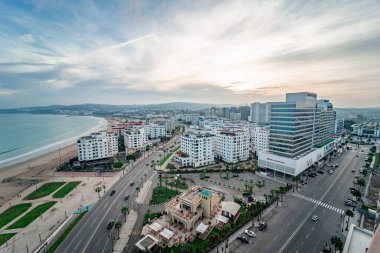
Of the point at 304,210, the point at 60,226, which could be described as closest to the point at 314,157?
the point at 304,210

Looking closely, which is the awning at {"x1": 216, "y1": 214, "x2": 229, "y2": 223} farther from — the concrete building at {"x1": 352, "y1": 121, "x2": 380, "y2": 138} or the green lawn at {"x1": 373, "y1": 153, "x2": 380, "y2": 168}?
the concrete building at {"x1": 352, "y1": 121, "x2": 380, "y2": 138}

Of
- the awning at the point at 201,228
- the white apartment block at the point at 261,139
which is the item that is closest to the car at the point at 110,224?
the awning at the point at 201,228

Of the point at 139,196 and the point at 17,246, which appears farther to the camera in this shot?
the point at 139,196

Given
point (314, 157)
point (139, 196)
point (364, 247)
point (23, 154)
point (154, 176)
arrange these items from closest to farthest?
point (364, 247)
point (139, 196)
point (154, 176)
point (314, 157)
point (23, 154)

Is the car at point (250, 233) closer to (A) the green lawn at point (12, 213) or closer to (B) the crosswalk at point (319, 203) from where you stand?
(B) the crosswalk at point (319, 203)

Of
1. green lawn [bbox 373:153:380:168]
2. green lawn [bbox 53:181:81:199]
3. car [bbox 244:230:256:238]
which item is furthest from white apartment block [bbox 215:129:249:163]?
→ green lawn [bbox 53:181:81:199]

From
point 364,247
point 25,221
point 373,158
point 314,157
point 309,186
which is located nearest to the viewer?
point 364,247

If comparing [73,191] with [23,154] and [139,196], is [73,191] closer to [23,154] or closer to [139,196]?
[139,196]
